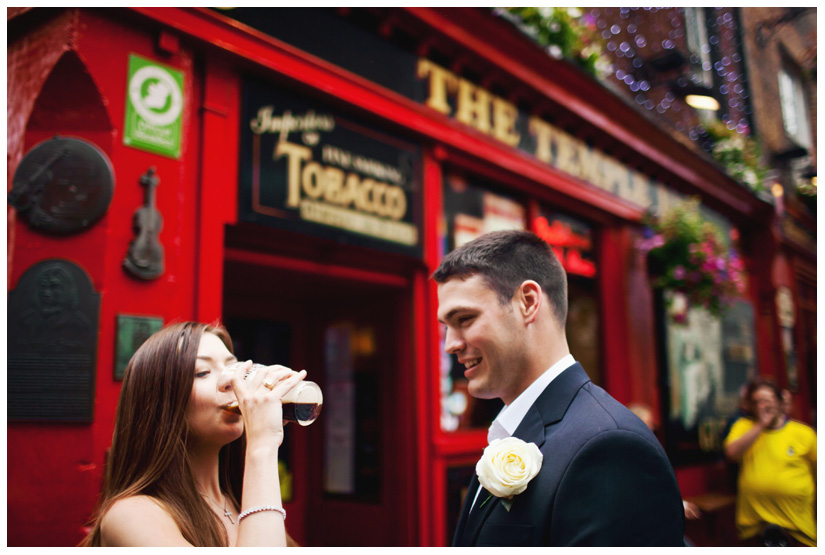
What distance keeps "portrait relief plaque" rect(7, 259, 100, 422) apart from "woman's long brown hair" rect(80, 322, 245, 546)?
1209 mm

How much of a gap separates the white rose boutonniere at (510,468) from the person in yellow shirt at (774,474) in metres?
3.76

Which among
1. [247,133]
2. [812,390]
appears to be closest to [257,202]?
[247,133]

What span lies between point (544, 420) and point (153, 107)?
2975mm

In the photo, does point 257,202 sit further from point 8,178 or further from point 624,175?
point 624,175

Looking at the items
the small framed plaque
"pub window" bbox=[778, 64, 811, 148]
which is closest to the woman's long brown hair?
the small framed plaque

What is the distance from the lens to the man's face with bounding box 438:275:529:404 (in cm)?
183

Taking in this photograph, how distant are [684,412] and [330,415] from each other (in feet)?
16.3

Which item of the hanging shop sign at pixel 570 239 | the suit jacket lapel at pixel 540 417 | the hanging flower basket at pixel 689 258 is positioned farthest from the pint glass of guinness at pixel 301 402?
the hanging flower basket at pixel 689 258

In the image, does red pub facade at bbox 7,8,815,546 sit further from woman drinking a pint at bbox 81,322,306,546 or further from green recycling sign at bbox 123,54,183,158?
woman drinking a pint at bbox 81,322,306,546

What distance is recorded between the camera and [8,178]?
126 inches

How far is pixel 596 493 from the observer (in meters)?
1.44

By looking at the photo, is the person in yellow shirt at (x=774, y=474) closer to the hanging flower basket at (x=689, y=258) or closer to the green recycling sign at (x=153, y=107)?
the hanging flower basket at (x=689, y=258)

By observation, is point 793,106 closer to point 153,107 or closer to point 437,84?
point 437,84

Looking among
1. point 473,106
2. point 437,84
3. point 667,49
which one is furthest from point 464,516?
point 667,49
